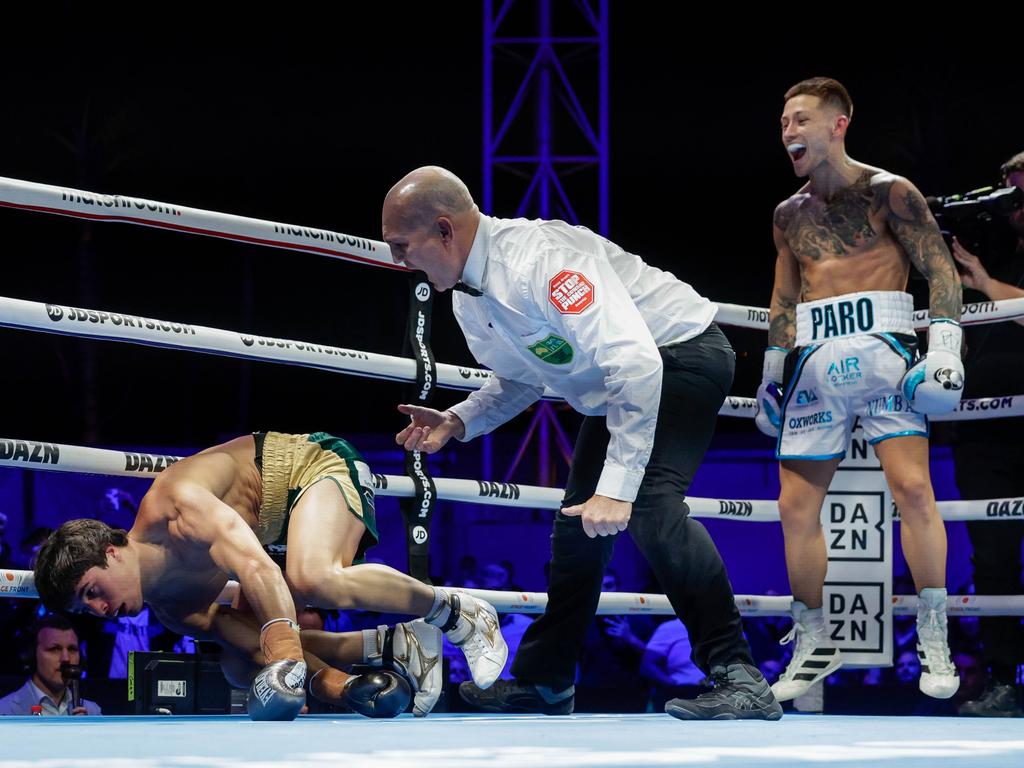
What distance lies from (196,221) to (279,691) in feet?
3.50

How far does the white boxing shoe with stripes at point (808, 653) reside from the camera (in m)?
2.97

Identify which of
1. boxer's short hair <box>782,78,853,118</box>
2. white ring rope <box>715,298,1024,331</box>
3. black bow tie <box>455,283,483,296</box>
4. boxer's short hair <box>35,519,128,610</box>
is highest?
boxer's short hair <box>782,78,853,118</box>

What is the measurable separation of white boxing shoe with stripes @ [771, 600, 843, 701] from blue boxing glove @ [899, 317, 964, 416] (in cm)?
54

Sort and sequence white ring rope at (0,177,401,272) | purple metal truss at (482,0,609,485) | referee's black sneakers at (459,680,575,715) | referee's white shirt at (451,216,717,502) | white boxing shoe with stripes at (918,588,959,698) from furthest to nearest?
Answer: purple metal truss at (482,0,609,485)
white boxing shoe with stripes at (918,588,959,698)
referee's black sneakers at (459,680,575,715)
white ring rope at (0,177,401,272)
referee's white shirt at (451,216,717,502)

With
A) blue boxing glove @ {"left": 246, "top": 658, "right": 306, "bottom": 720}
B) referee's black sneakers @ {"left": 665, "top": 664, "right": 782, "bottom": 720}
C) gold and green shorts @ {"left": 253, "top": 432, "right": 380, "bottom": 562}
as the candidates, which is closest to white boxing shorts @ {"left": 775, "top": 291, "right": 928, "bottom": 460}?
referee's black sneakers @ {"left": 665, "top": 664, "right": 782, "bottom": 720}

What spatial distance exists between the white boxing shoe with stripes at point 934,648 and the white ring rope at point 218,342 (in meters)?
0.47

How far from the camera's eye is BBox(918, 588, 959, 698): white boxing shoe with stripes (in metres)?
2.78

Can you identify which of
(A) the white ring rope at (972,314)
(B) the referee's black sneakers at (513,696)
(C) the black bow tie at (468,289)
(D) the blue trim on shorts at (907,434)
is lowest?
(B) the referee's black sneakers at (513,696)

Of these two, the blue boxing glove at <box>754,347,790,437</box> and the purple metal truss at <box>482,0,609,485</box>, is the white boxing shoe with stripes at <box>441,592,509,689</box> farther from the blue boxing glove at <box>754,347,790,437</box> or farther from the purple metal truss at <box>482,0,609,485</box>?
the purple metal truss at <box>482,0,609,485</box>

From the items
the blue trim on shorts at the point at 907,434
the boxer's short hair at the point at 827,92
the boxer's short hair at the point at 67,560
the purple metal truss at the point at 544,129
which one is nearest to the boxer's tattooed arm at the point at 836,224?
the boxer's short hair at the point at 827,92

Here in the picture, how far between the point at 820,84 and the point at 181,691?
6.46 ft

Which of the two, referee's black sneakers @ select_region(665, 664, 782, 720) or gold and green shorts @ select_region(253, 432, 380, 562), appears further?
gold and green shorts @ select_region(253, 432, 380, 562)

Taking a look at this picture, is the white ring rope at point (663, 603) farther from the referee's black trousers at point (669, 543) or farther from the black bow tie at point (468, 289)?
the black bow tie at point (468, 289)

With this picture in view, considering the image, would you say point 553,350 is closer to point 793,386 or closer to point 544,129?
point 793,386
